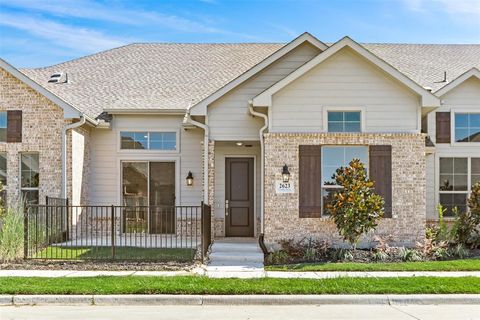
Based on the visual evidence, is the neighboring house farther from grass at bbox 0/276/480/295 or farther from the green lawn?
grass at bbox 0/276/480/295

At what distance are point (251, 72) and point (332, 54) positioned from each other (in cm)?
234

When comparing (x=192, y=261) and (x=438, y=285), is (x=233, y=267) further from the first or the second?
(x=438, y=285)

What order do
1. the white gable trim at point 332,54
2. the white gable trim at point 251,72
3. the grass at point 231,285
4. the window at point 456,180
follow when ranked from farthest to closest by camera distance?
the window at point 456,180 < the white gable trim at point 251,72 < the white gable trim at point 332,54 < the grass at point 231,285

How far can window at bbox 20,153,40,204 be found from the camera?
51.4 feet

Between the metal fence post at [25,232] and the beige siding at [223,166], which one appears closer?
the metal fence post at [25,232]

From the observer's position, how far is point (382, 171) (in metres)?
13.7

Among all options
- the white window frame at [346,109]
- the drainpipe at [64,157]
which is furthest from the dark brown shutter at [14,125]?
the white window frame at [346,109]

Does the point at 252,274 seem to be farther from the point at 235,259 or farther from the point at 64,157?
the point at 64,157

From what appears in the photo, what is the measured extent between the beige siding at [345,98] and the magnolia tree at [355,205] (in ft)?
5.40

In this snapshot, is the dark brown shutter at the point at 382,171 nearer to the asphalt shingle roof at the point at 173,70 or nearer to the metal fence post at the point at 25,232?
the asphalt shingle roof at the point at 173,70

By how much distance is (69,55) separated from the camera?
2145 centimetres

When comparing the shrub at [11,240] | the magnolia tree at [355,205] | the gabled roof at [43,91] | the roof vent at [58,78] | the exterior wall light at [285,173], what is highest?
the roof vent at [58,78]

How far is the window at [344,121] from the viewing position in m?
13.9

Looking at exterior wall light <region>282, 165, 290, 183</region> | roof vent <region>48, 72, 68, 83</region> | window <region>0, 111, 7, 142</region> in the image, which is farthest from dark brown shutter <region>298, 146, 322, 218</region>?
roof vent <region>48, 72, 68, 83</region>
